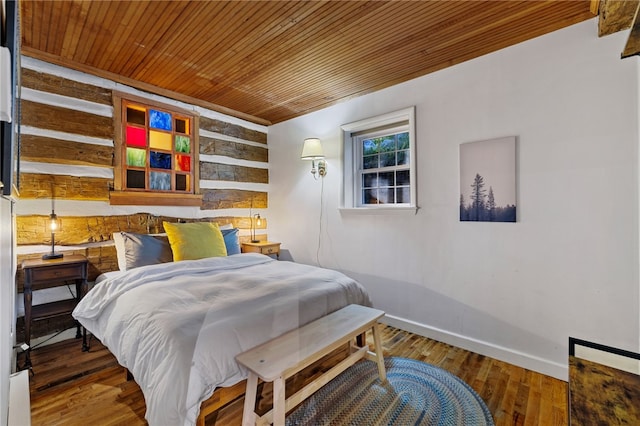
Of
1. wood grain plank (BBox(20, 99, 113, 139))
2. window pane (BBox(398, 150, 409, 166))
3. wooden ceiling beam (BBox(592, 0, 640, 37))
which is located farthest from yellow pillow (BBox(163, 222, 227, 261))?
wooden ceiling beam (BBox(592, 0, 640, 37))

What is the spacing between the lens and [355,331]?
5.98 ft

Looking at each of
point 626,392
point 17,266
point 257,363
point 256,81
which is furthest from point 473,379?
point 17,266

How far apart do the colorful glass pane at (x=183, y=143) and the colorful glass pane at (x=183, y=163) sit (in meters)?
0.07

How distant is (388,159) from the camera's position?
328cm

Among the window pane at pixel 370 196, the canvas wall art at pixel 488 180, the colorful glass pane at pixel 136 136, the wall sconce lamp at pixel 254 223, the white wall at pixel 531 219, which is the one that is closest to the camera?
the white wall at pixel 531 219

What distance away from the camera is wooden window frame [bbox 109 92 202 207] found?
2.97 m

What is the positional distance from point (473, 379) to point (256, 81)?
3262 millimetres

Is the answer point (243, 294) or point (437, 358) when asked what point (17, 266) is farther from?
point (437, 358)

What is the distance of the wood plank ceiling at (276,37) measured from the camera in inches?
76.5

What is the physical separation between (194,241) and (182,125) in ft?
5.06

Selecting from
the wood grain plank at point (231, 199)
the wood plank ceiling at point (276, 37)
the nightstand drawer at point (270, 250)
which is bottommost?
the nightstand drawer at point (270, 250)

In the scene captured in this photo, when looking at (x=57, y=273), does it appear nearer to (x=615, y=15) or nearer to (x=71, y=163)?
(x=71, y=163)

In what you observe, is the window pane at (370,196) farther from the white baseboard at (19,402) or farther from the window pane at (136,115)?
the white baseboard at (19,402)

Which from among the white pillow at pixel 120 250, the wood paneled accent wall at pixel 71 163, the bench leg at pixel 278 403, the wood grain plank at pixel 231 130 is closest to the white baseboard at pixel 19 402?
the bench leg at pixel 278 403
